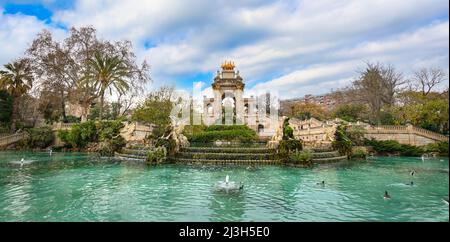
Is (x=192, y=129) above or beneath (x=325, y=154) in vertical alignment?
above

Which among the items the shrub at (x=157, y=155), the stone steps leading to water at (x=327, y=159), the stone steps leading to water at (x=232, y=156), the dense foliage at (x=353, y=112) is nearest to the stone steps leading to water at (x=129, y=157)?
the shrub at (x=157, y=155)

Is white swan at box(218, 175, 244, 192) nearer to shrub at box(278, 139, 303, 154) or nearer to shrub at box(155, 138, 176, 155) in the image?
shrub at box(278, 139, 303, 154)

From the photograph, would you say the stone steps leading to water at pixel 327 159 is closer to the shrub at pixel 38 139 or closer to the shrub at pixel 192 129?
the shrub at pixel 192 129

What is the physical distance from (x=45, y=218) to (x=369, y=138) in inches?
1153

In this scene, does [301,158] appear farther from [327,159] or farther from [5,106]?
[5,106]

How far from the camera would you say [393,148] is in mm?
26891

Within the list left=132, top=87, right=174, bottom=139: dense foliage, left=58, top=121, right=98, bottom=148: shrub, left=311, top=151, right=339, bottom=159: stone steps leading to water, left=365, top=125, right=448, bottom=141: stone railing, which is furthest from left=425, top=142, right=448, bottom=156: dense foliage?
left=58, top=121, right=98, bottom=148: shrub

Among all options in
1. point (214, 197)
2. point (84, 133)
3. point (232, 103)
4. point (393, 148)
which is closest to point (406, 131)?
point (393, 148)

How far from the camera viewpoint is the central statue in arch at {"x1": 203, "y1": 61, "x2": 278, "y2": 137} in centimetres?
4431

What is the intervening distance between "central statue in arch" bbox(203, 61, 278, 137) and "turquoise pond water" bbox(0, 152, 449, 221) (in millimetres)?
29409

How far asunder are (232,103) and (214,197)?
4224 centimetres

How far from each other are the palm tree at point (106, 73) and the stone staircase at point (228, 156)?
19860mm

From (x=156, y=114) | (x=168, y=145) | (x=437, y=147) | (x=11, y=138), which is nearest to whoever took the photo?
(x=168, y=145)
